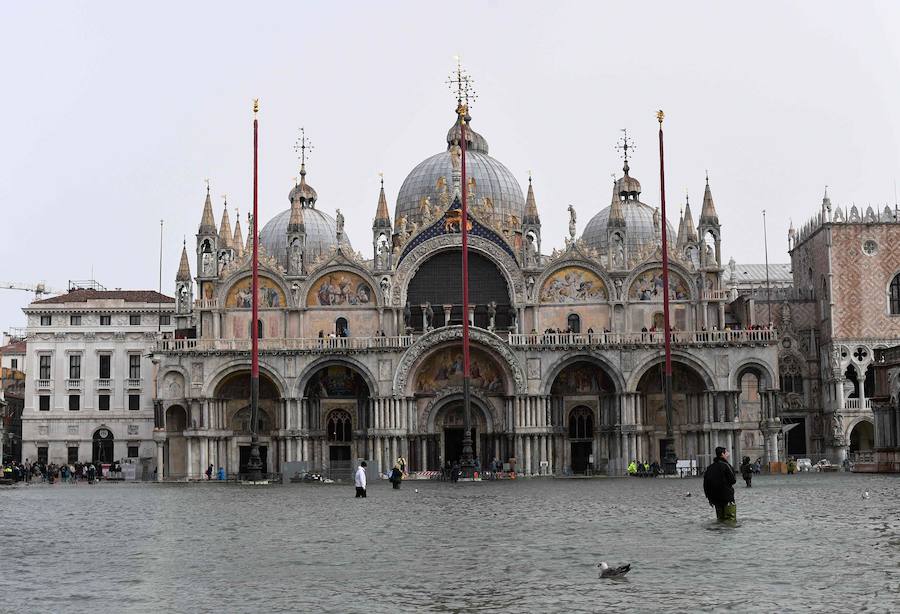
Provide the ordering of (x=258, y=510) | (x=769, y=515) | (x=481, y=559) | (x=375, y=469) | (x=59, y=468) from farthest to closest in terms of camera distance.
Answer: (x=59, y=468), (x=375, y=469), (x=258, y=510), (x=769, y=515), (x=481, y=559)

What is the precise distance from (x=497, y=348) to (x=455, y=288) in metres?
5.18

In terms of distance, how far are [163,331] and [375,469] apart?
29711mm

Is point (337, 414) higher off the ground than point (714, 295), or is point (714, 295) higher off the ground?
point (714, 295)

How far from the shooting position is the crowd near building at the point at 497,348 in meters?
66.8

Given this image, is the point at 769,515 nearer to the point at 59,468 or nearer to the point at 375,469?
the point at 375,469

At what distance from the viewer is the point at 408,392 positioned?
2635 inches

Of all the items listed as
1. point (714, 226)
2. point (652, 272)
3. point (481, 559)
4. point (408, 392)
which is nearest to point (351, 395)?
point (408, 392)

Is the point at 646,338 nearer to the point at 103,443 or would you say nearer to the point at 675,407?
the point at 675,407

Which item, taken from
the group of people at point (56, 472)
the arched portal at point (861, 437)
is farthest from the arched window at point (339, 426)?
the arched portal at point (861, 437)

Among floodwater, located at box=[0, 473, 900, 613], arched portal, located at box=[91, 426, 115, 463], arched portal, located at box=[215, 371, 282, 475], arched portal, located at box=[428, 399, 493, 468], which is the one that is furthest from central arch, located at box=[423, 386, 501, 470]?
floodwater, located at box=[0, 473, 900, 613]

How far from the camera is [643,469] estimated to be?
211ft

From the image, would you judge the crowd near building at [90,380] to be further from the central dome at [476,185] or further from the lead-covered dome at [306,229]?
the central dome at [476,185]

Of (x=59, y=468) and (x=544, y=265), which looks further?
(x=59, y=468)

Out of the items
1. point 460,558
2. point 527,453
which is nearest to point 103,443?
point 527,453
